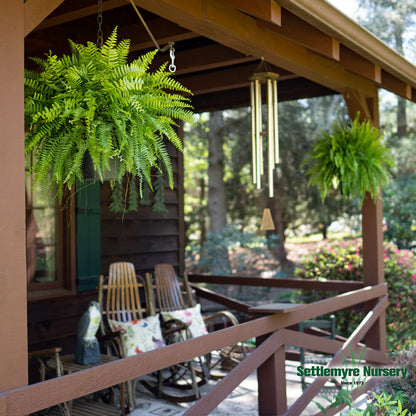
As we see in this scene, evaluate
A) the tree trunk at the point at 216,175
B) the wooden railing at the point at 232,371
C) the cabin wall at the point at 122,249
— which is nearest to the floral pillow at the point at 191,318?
the cabin wall at the point at 122,249

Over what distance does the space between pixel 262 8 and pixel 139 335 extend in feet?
7.95

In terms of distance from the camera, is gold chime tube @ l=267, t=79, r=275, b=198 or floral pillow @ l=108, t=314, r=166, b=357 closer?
gold chime tube @ l=267, t=79, r=275, b=198

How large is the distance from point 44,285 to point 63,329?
15.3 inches

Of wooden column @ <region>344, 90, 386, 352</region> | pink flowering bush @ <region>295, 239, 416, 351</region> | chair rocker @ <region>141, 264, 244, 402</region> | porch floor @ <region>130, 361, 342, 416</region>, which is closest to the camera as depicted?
porch floor @ <region>130, 361, 342, 416</region>

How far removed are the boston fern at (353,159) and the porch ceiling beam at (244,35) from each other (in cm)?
44

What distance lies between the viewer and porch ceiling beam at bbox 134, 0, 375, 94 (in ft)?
8.74

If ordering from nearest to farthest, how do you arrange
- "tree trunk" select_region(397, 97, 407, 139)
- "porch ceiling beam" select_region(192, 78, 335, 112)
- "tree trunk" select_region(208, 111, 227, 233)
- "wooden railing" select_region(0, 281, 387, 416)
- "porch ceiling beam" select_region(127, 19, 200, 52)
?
"wooden railing" select_region(0, 281, 387, 416)
"porch ceiling beam" select_region(127, 19, 200, 52)
"porch ceiling beam" select_region(192, 78, 335, 112)
"tree trunk" select_region(208, 111, 227, 233)
"tree trunk" select_region(397, 97, 407, 139)

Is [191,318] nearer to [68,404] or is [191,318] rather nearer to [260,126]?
[68,404]

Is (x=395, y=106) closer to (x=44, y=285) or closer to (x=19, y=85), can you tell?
(x=44, y=285)

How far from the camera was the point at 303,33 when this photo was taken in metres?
3.20

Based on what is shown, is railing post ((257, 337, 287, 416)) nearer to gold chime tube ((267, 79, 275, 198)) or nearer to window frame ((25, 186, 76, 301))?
gold chime tube ((267, 79, 275, 198))

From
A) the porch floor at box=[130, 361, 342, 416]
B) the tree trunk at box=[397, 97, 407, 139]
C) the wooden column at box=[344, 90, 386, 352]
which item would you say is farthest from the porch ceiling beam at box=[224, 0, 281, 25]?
the tree trunk at box=[397, 97, 407, 139]

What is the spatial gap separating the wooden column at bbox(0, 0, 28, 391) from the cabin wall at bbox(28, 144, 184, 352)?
239 cm

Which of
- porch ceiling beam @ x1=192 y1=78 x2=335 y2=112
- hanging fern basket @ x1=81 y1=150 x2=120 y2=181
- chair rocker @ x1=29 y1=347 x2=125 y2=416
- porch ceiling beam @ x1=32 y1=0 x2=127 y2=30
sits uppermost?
porch ceiling beam @ x1=32 y1=0 x2=127 y2=30
